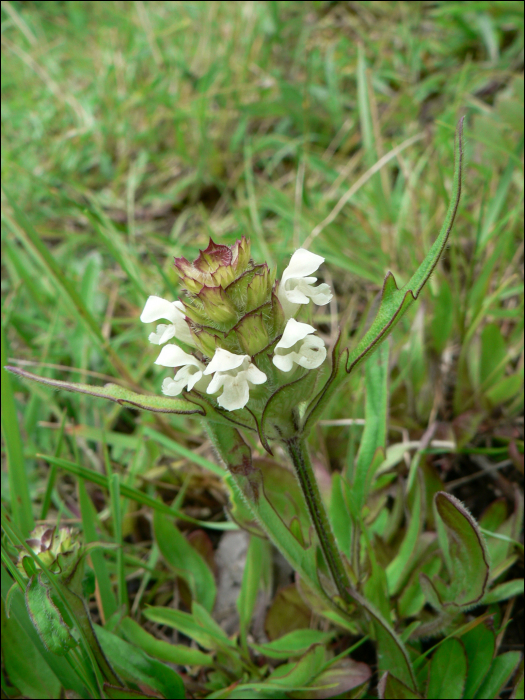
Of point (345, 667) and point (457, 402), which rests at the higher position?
point (457, 402)

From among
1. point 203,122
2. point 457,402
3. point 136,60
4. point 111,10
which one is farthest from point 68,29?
point 457,402

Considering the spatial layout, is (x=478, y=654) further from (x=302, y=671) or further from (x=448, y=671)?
(x=302, y=671)

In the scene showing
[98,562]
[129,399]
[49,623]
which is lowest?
[98,562]

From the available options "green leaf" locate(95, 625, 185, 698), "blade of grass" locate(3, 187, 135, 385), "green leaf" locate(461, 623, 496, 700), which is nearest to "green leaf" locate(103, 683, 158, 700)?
"green leaf" locate(95, 625, 185, 698)

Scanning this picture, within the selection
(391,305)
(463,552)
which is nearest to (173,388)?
(391,305)

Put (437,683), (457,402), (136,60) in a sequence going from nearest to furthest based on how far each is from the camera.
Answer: (437,683) → (457,402) → (136,60)

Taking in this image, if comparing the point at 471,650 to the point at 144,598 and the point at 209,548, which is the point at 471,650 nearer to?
the point at 209,548
